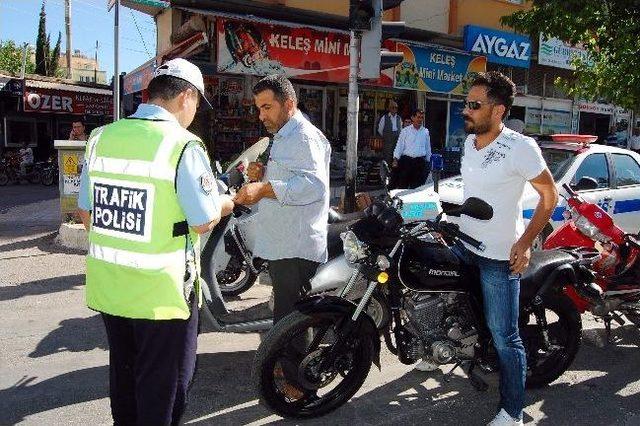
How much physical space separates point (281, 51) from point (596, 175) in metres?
7.14

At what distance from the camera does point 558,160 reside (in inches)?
284

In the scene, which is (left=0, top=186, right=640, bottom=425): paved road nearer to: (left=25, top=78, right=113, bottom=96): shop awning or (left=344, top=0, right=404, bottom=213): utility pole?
→ (left=344, top=0, right=404, bottom=213): utility pole

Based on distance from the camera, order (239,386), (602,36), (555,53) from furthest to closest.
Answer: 1. (555,53)
2. (602,36)
3. (239,386)

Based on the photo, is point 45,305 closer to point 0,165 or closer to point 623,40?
point 623,40

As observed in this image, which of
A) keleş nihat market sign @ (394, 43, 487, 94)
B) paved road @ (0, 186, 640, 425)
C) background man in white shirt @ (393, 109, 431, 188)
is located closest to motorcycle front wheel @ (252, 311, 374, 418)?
paved road @ (0, 186, 640, 425)

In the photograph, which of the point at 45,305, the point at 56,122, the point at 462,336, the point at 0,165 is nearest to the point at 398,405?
the point at 462,336

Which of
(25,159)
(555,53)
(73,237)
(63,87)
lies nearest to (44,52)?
(63,87)

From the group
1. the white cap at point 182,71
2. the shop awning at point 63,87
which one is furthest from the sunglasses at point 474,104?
the shop awning at point 63,87

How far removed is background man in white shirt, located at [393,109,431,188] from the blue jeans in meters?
7.52

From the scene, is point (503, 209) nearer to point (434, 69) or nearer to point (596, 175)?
point (596, 175)

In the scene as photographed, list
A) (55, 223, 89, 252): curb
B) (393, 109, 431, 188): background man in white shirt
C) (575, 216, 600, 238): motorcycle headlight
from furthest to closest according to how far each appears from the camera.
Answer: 1. (393, 109, 431, 188): background man in white shirt
2. (55, 223, 89, 252): curb
3. (575, 216, 600, 238): motorcycle headlight

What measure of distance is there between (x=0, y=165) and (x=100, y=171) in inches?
763

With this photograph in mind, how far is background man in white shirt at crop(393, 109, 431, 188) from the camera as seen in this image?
10.7 m

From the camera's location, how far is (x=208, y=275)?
Answer: 4164mm
